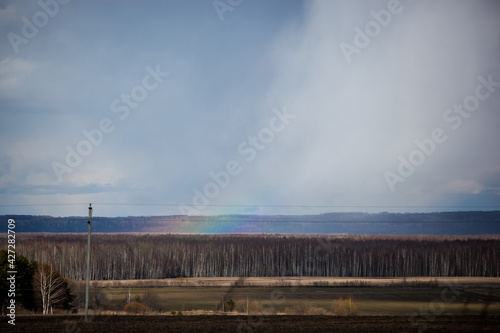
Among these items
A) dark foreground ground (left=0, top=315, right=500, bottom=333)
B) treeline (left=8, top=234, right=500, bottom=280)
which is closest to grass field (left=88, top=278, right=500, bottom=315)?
dark foreground ground (left=0, top=315, right=500, bottom=333)

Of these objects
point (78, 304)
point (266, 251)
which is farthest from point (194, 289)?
point (266, 251)

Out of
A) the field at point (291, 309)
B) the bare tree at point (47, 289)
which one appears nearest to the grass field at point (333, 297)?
the field at point (291, 309)

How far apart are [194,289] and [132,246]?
4807cm

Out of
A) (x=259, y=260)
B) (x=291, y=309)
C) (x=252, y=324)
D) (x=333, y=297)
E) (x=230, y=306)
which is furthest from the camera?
(x=259, y=260)

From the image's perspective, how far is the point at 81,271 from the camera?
116188mm

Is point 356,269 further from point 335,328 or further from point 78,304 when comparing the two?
point 335,328

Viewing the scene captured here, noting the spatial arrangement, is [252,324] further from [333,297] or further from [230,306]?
[333,297]

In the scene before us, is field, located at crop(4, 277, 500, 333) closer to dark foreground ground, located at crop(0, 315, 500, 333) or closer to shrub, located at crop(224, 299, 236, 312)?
dark foreground ground, located at crop(0, 315, 500, 333)

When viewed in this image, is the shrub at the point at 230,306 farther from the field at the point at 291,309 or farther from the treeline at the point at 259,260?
the treeline at the point at 259,260

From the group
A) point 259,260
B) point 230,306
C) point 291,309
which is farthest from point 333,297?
point 259,260

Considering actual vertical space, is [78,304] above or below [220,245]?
below

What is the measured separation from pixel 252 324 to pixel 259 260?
107828 millimetres

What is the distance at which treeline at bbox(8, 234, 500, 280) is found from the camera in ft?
403

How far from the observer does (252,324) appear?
35.1 metres
